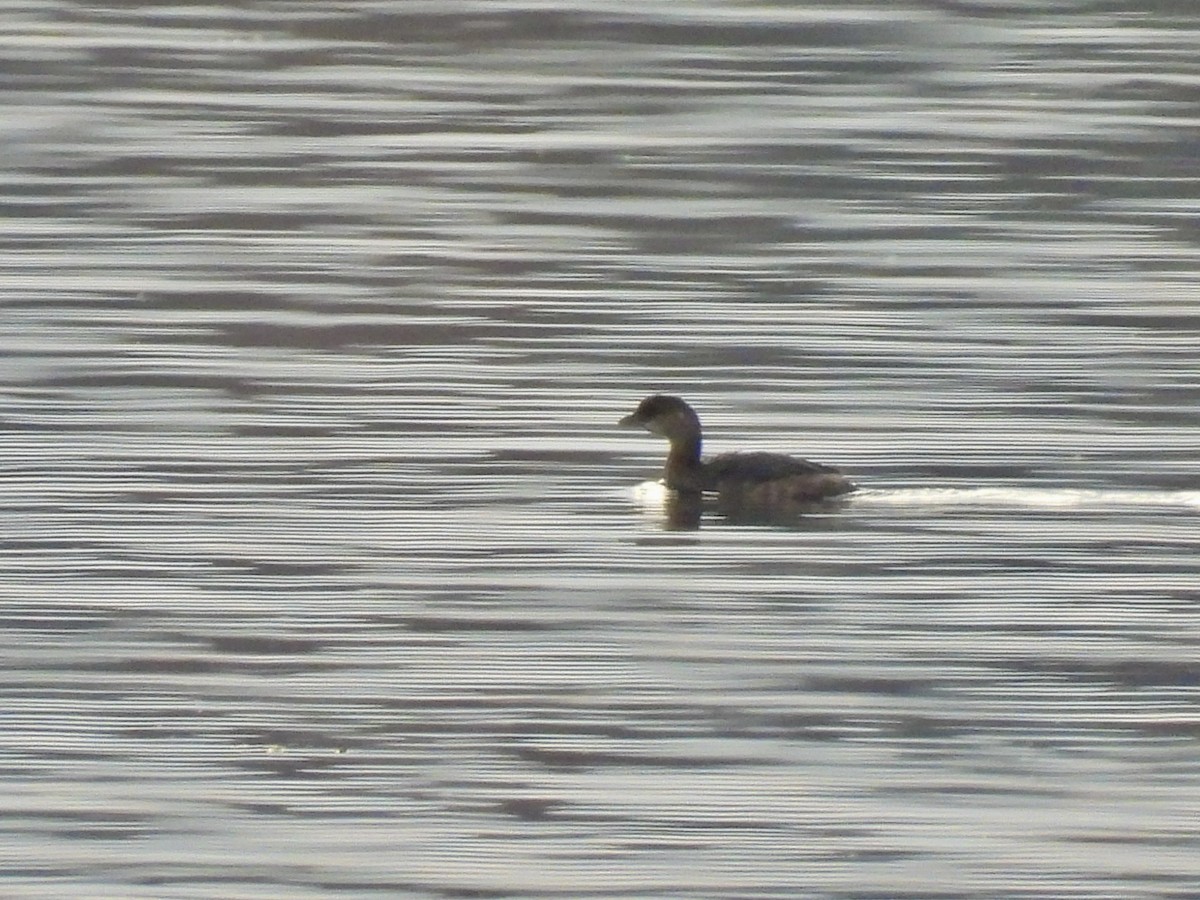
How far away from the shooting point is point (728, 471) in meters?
11.5

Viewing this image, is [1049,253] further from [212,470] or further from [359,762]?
[359,762]

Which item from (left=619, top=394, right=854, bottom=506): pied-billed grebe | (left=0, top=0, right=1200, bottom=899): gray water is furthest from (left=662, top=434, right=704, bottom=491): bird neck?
(left=0, top=0, right=1200, bottom=899): gray water

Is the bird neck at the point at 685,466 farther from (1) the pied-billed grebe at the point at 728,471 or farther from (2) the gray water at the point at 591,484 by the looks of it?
(2) the gray water at the point at 591,484

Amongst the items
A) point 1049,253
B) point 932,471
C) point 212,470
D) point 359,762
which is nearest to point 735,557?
point 932,471

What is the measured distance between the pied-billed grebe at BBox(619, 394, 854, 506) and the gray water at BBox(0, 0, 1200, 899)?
125mm

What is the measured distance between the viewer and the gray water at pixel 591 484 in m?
7.65

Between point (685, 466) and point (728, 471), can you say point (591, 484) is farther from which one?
point (728, 471)

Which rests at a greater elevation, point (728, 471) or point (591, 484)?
point (728, 471)

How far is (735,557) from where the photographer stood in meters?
10.6

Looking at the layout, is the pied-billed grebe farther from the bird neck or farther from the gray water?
the gray water

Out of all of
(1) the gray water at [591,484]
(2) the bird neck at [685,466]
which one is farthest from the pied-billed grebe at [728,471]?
(1) the gray water at [591,484]

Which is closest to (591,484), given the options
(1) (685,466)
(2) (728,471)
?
(1) (685,466)

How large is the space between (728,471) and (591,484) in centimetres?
48

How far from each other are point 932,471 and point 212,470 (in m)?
2.37
